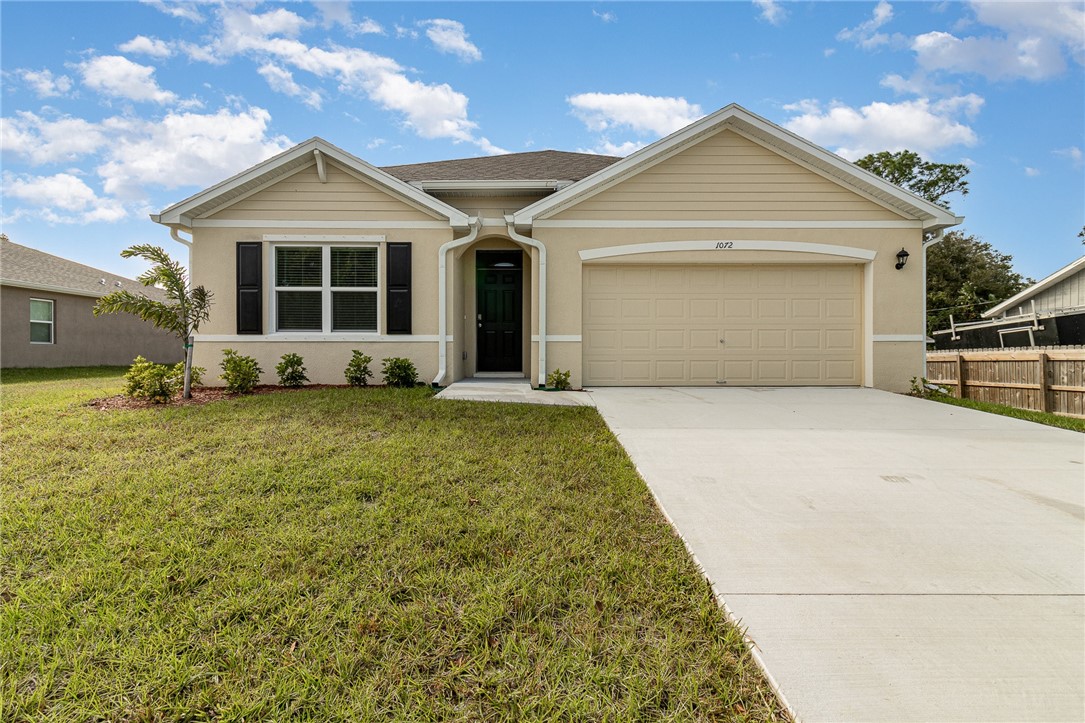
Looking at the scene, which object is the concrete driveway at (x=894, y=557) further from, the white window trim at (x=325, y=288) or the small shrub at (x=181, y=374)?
the small shrub at (x=181, y=374)

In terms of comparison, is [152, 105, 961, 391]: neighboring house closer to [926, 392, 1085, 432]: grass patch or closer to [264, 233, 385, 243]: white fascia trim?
[264, 233, 385, 243]: white fascia trim

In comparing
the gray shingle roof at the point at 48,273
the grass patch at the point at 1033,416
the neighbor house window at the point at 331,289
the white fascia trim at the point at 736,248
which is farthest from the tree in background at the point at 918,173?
the gray shingle roof at the point at 48,273

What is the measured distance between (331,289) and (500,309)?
3.14 metres

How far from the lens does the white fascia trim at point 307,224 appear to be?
813 centimetres

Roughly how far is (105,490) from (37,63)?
36.8 ft

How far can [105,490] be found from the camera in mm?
3215

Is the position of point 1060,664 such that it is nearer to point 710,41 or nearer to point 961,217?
point 961,217

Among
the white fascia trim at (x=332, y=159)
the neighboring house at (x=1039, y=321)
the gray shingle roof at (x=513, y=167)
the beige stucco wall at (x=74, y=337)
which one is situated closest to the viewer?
the white fascia trim at (x=332, y=159)

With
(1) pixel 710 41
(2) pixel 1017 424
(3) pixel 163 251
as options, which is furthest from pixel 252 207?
(2) pixel 1017 424

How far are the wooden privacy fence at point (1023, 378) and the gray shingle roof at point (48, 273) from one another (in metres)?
21.4

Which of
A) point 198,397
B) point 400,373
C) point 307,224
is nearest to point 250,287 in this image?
point 307,224

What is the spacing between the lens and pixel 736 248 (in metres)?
8.14

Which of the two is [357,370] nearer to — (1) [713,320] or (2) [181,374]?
(2) [181,374]

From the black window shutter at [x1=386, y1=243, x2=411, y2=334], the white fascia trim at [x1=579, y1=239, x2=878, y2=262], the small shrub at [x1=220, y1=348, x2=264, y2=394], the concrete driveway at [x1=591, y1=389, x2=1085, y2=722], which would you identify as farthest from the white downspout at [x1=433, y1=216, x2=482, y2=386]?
the concrete driveway at [x1=591, y1=389, x2=1085, y2=722]
